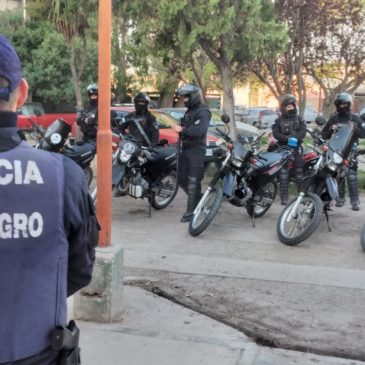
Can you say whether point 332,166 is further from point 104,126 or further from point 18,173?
point 18,173

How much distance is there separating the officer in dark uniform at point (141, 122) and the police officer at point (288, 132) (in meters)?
1.88

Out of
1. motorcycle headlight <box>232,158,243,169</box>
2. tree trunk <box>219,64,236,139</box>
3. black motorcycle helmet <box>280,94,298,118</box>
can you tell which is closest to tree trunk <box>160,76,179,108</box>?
tree trunk <box>219,64,236,139</box>

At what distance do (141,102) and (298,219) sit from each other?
10.9 ft

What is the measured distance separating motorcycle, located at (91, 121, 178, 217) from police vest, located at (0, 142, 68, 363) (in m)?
5.83

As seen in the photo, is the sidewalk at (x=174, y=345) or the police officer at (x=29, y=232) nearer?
the police officer at (x=29, y=232)

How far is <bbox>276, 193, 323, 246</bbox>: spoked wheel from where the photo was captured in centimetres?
643

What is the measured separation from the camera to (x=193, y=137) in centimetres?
753

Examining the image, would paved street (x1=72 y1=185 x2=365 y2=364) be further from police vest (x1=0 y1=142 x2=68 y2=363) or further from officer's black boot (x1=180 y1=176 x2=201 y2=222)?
police vest (x1=0 y1=142 x2=68 y2=363)

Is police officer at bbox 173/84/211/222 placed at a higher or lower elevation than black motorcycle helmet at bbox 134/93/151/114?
lower

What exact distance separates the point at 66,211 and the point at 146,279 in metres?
3.69

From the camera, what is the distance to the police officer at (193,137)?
24.6 feet

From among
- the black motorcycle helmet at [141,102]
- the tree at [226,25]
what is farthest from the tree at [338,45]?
the black motorcycle helmet at [141,102]

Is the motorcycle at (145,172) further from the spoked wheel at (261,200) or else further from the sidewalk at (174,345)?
the sidewalk at (174,345)

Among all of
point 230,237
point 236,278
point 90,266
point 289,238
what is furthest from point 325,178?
point 90,266
